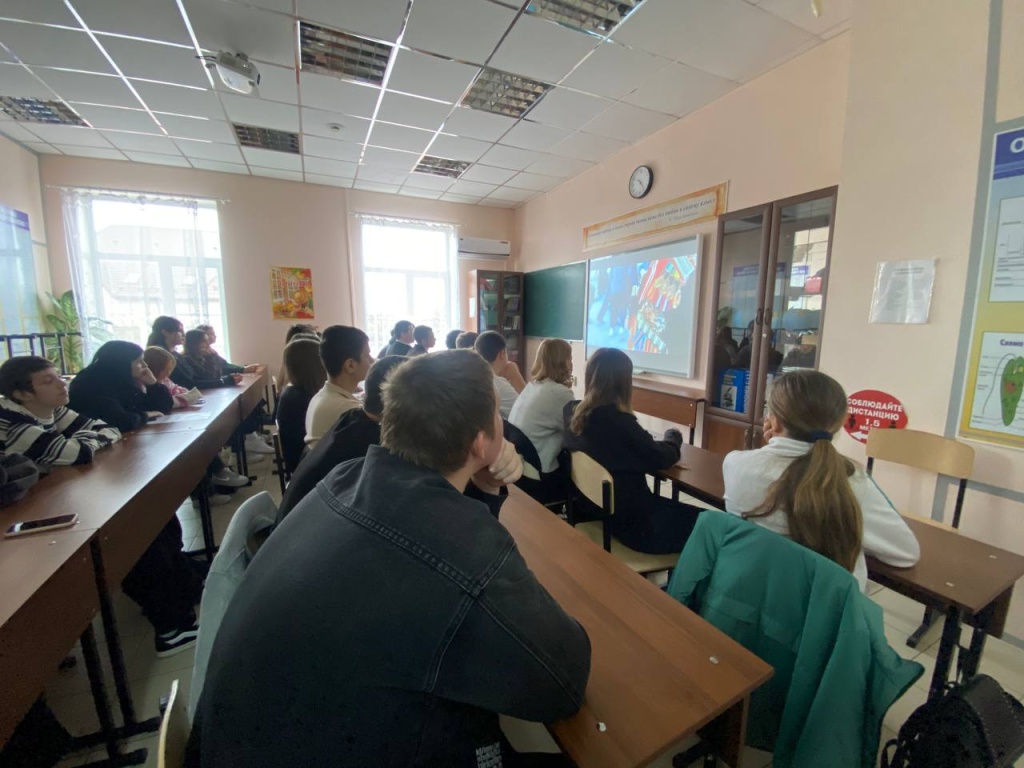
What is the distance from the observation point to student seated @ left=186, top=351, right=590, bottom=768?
0.57m

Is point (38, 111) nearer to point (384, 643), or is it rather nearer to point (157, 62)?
point (157, 62)

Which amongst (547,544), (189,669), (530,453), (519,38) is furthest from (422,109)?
(189,669)

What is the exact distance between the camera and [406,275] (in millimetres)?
6137

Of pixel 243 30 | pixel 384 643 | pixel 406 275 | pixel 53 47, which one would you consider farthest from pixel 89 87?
pixel 384 643

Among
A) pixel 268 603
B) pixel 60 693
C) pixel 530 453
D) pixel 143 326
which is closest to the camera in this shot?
pixel 268 603

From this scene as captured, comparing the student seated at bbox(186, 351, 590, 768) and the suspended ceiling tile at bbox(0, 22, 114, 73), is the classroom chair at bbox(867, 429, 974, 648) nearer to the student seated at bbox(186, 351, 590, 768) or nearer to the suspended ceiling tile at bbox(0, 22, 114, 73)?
the student seated at bbox(186, 351, 590, 768)

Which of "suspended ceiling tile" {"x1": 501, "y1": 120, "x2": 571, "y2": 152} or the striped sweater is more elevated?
"suspended ceiling tile" {"x1": 501, "y1": 120, "x2": 571, "y2": 152}

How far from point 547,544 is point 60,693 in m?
1.96

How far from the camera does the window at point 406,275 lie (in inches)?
233

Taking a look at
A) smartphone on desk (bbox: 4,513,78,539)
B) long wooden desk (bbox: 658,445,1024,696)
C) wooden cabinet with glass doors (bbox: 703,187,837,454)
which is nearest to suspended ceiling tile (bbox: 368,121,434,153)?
wooden cabinet with glass doors (bbox: 703,187,837,454)

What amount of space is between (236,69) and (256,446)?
11.3ft

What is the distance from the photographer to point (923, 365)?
81.6 inches

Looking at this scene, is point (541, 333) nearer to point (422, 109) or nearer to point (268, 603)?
point (422, 109)

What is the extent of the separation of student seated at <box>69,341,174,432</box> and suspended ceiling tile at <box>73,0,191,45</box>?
1.83m
